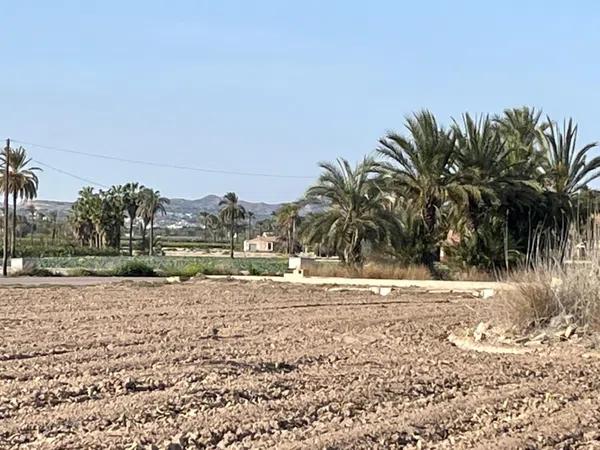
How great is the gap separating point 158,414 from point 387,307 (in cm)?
1553

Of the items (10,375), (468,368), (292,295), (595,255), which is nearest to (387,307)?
(292,295)

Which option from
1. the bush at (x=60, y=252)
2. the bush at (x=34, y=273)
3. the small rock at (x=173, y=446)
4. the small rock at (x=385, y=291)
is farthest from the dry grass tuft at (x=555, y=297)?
the bush at (x=60, y=252)

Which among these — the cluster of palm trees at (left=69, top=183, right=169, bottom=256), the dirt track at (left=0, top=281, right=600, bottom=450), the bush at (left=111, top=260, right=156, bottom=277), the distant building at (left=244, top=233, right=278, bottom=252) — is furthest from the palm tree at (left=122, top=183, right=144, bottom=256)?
the dirt track at (left=0, top=281, right=600, bottom=450)

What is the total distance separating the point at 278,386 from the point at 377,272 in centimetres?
2815

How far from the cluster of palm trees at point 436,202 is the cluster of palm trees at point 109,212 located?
189 ft

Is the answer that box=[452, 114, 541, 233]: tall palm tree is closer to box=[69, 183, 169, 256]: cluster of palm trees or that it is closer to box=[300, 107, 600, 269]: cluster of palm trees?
box=[300, 107, 600, 269]: cluster of palm trees

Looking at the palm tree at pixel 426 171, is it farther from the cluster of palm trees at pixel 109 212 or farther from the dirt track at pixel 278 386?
the cluster of palm trees at pixel 109 212

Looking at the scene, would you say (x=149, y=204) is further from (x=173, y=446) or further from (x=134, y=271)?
(x=173, y=446)

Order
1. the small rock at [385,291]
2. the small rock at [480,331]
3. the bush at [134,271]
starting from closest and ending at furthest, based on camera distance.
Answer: the small rock at [480,331], the small rock at [385,291], the bush at [134,271]

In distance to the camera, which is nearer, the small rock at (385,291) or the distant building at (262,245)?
the small rock at (385,291)

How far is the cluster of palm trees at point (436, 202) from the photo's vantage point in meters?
39.0

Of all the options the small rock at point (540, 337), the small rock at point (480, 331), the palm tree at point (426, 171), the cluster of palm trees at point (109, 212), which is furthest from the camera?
the cluster of palm trees at point (109, 212)

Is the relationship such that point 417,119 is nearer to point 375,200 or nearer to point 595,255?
point 375,200

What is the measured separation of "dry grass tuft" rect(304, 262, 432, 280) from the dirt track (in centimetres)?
1807
